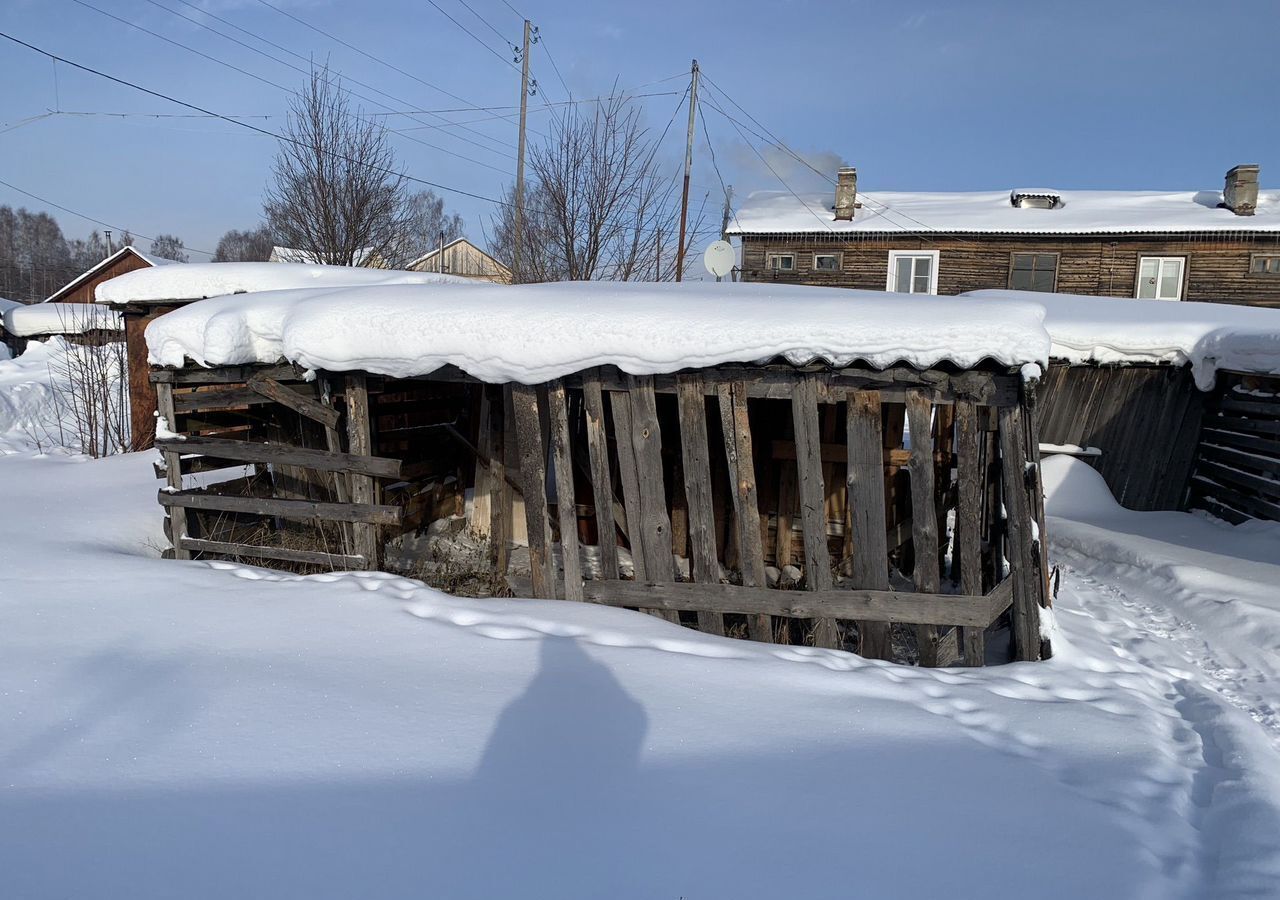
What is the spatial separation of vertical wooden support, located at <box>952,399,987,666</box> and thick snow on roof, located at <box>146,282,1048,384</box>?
1.82ft

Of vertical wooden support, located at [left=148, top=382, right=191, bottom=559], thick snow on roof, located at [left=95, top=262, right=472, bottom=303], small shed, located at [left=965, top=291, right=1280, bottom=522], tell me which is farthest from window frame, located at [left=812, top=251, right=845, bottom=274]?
vertical wooden support, located at [left=148, top=382, right=191, bottom=559]

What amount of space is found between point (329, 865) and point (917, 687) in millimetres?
3266

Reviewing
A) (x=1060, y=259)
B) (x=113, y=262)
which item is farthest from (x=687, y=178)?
(x=113, y=262)

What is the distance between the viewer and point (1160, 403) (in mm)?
10727

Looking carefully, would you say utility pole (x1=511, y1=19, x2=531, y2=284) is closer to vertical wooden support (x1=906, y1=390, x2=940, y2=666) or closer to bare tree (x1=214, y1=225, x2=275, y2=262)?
vertical wooden support (x1=906, y1=390, x2=940, y2=666)

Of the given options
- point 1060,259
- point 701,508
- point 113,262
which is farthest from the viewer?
point 113,262

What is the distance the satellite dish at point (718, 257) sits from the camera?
14609 mm

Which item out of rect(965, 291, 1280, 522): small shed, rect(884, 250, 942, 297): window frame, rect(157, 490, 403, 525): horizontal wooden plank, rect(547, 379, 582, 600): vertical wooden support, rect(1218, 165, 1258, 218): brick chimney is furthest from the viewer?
rect(884, 250, 942, 297): window frame

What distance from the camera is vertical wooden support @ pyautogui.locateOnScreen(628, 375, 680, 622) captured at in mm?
5281

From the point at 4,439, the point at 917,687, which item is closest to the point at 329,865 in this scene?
the point at 917,687

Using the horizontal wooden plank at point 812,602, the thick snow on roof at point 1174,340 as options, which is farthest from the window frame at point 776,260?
the horizontal wooden plank at point 812,602

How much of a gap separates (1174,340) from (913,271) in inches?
363

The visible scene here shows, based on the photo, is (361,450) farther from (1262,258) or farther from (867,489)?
(1262,258)

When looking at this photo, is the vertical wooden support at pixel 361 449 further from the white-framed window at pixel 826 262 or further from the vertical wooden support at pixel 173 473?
the white-framed window at pixel 826 262
